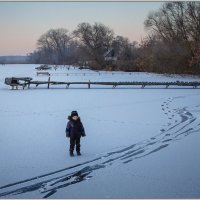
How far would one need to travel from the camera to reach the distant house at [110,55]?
73.5 m

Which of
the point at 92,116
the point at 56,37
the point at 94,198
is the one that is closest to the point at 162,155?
the point at 94,198

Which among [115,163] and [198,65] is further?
[198,65]

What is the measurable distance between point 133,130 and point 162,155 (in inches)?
120

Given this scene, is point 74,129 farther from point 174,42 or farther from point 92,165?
point 174,42

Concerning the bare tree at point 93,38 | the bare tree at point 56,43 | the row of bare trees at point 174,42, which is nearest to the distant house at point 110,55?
the bare tree at point 93,38

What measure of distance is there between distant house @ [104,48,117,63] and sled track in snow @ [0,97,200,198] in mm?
61969

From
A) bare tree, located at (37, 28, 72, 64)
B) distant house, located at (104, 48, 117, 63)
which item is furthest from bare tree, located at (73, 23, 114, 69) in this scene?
bare tree, located at (37, 28, 72, 64)

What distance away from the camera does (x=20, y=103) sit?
18266 millimetres

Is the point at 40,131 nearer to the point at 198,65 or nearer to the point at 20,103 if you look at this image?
the point at 20,103

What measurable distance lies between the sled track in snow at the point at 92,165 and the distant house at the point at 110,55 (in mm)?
61969

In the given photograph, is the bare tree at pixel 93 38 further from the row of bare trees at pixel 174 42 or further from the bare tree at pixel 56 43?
the bare tree at pixel 56 43

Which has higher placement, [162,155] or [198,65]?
[198,65]

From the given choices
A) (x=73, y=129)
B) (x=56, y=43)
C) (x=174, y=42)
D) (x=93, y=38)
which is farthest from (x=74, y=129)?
(x=56, y=43)

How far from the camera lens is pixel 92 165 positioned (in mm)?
7688
